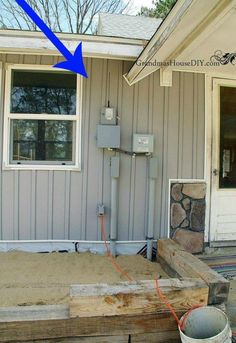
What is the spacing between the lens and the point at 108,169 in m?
3.52

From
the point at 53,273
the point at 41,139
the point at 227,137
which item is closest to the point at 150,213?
the point at 53,273

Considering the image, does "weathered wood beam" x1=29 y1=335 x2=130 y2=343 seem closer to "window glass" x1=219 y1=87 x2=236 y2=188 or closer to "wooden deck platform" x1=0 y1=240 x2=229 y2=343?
"wooden deck platform" x1=0 y1=240 x2=229 y2=343

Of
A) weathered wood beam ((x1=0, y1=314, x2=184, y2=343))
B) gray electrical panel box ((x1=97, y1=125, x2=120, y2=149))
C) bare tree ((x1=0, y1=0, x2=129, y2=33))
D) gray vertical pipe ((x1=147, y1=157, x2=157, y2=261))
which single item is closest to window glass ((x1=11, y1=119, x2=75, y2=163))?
gray electrical panel box ((x1=97, y1=125, x2=120, y2=149))

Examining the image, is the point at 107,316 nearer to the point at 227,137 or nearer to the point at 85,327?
the point at 85,327

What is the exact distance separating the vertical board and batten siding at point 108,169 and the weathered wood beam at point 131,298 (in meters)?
1.50

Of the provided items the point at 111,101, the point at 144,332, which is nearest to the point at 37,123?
the point at 111,101

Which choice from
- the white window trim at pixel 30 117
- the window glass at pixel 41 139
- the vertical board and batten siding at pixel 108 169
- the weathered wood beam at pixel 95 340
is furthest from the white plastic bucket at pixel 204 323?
the window glass at pixel 41 139

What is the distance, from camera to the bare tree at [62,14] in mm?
11982

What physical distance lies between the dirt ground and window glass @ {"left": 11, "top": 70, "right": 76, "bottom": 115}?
5.36 ft

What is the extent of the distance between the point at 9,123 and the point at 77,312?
90.3 inches

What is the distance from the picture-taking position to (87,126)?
348cm

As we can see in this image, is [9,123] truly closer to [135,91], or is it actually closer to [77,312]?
[135,91]

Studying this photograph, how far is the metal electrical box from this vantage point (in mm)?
3438

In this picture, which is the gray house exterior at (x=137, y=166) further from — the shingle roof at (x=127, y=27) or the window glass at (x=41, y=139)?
the shingle roof at (x=127, y=27)
